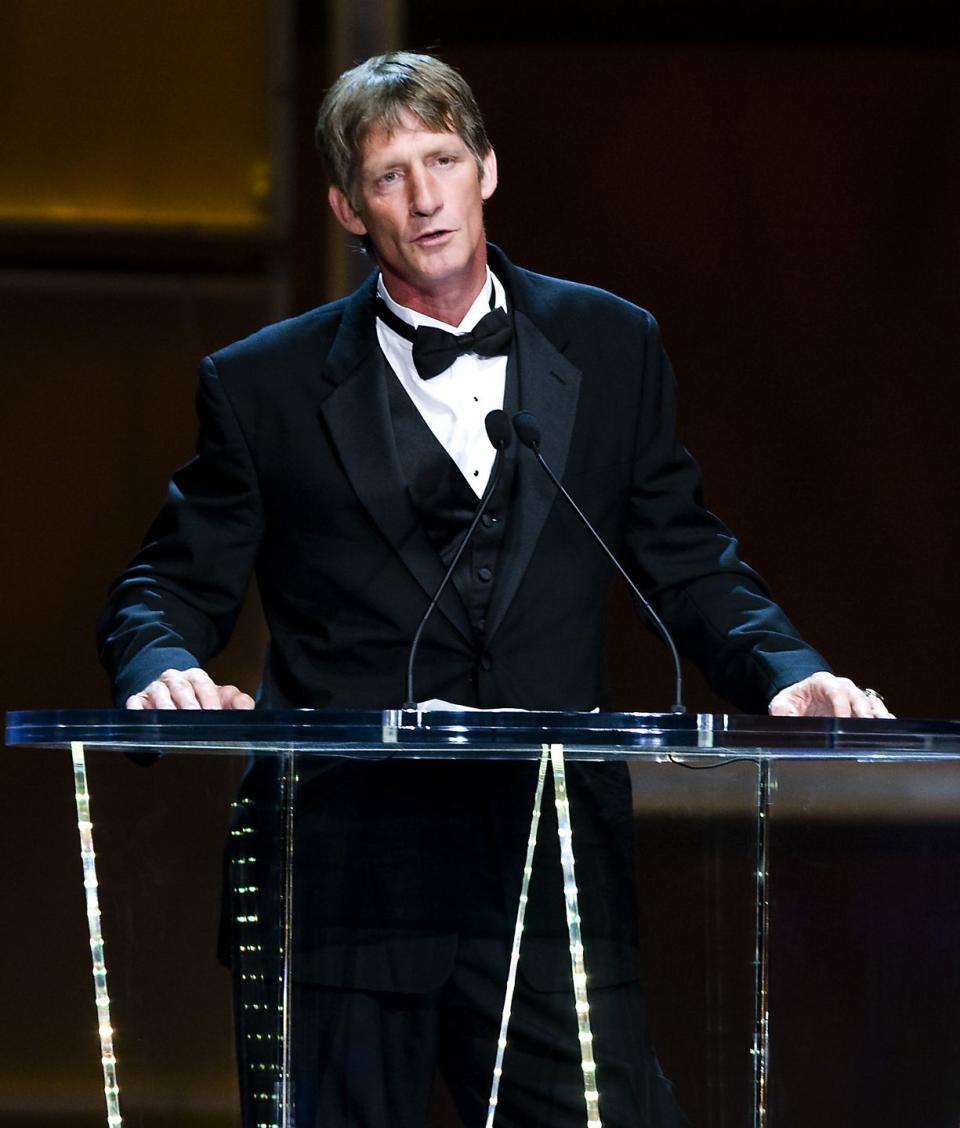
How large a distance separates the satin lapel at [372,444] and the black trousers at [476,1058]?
48cm

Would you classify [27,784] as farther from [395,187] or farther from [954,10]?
[954,10]

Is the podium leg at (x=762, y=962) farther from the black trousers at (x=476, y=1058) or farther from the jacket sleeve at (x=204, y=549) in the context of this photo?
the jacket sleeve at (x=204, y=549)

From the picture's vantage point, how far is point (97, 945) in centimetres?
140

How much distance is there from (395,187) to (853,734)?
0.89 m

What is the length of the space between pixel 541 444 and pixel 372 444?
0.55 ft

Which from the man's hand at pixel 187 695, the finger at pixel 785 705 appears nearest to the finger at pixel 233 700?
the man's hand at pixel 187 695

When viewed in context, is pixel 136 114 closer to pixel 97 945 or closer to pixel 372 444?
pixel 372 444

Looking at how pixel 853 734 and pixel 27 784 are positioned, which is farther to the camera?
pixel 27 784

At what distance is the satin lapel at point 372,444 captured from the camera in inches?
70.3

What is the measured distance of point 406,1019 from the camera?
136 cm

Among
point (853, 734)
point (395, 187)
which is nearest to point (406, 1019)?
point (853, 734)

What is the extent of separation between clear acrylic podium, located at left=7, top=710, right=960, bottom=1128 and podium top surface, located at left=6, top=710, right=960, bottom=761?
3 centimetres

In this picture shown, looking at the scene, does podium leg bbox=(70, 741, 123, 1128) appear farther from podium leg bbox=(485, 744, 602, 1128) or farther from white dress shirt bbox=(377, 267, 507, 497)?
white dress shirt bbox=(377, 267, 507, 497)

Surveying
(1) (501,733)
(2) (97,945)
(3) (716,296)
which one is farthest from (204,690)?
(3) (716,296)
